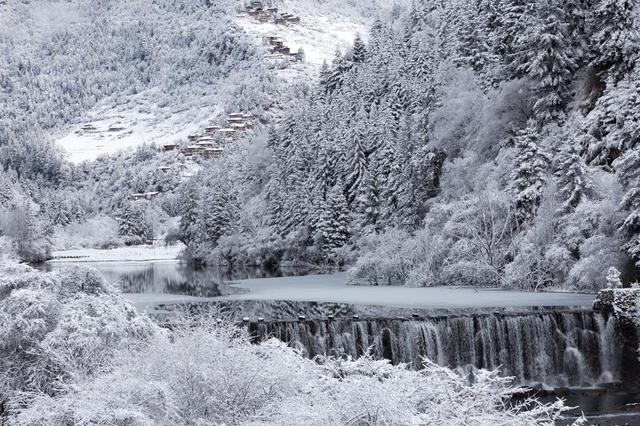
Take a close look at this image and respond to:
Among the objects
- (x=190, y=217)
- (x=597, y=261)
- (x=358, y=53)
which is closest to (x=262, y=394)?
(x=597, y=261)

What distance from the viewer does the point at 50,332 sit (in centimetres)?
1360

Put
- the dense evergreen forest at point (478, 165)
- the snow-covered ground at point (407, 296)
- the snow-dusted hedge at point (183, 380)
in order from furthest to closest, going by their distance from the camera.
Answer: the dense evergreen forest at point (478, 165), the snow-covered ground at point (407, 296), the snow-dusted hedge at point (183, 380)

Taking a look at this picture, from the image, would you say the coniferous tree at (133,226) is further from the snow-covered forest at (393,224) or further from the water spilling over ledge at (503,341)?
the water spilling over ledge at (503,341)

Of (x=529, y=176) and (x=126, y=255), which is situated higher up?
(x=529, y=176)

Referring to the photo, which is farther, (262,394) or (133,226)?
(133,226)

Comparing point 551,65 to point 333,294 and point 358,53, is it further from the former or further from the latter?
point 358,53

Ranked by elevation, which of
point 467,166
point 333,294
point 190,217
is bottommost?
point 333,294

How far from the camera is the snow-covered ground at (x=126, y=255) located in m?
97.3

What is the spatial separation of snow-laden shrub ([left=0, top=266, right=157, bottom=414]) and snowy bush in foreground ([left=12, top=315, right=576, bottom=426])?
5.47 ft

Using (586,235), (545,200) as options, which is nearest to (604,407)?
(586,235)

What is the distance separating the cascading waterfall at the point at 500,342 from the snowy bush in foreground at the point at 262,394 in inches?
441

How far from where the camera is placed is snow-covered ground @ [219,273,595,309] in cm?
2747

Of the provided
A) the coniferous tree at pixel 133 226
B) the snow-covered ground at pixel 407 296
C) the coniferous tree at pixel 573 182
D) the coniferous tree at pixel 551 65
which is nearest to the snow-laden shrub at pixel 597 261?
the snow-covered ground at pixel 407 296

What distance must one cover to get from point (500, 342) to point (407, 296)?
32.5 feet
